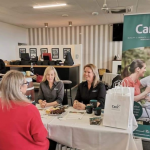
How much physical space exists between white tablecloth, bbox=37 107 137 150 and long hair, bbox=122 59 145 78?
106cm

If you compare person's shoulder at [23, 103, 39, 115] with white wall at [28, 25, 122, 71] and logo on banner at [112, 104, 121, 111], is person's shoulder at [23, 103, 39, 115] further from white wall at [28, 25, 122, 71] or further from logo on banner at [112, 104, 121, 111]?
white wall at [28, 25, 122, 71]

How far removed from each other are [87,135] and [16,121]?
0.63 meters

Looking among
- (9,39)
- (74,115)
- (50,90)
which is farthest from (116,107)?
(9,39)

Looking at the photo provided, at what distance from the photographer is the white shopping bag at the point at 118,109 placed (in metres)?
1.39

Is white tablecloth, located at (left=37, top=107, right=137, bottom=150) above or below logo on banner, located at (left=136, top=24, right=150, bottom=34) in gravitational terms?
below

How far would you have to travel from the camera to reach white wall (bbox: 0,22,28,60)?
6922 millimetres

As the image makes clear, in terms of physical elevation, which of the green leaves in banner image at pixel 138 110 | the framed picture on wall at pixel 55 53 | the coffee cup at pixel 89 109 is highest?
the framed picture on wall at pixel 55 53

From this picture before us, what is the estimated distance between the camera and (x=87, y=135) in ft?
4.68

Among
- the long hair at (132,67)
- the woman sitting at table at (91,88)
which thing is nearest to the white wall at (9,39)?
the woman sitting at table at (91,88)

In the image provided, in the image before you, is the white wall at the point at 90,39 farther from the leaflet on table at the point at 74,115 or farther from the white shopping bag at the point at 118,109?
the white shopping bag at the point at 118,109

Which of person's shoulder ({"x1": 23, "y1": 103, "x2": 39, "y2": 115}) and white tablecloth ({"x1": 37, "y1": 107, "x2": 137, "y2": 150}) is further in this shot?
white tablecloth ({"x1": 37, "y1": 107, "x2": 137, "y2": 150})

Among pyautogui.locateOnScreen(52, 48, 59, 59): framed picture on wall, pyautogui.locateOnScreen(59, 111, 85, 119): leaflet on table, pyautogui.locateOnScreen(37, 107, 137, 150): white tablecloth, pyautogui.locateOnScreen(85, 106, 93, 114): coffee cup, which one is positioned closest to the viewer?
pyautogui.locateOnScreen(37, 107, 137, 150): white tablecloth

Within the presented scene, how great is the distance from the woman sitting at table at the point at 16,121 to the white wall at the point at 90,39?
7.03 metres

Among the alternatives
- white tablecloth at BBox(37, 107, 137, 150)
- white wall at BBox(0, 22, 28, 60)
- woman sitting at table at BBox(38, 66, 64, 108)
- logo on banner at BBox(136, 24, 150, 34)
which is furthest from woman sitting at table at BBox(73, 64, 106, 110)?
white wall at BBox(0, 22, 28, 60)
